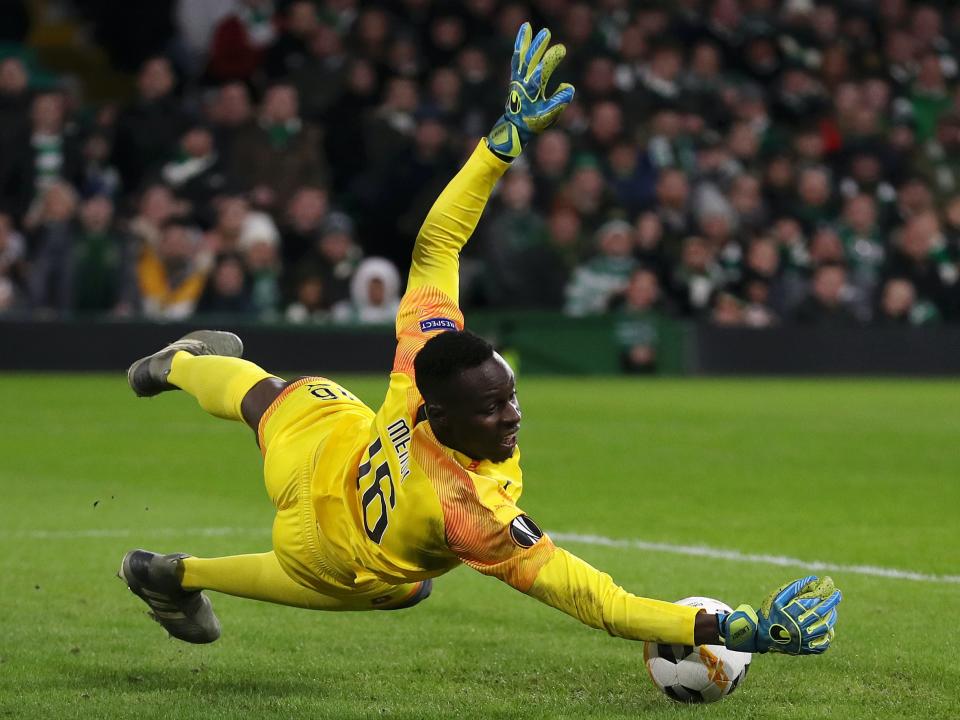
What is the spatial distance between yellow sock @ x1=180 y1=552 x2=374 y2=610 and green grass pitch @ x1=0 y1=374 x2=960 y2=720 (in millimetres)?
220

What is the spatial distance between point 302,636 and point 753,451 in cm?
662

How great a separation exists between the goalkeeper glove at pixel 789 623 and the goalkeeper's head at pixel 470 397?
0.83m

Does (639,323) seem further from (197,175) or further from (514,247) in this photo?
(197,175)

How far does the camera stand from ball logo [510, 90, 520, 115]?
5.88 meters

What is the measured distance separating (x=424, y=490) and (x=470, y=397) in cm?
29

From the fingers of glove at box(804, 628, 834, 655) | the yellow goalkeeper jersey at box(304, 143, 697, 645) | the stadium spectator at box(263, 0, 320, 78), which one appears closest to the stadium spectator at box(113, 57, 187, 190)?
the stadium spectator at box(263, 0, 320, 78)

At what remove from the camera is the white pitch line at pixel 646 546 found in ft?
22.8

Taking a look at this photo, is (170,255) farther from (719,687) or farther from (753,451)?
(719,687)

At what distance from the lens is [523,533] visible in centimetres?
450

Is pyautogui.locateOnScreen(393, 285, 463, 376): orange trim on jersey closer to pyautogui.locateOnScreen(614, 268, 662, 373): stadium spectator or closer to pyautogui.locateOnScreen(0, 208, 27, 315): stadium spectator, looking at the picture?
pyautogui.locateOnScreen(0, 208, 27, 315): stadium spectator

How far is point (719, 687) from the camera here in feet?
16.0

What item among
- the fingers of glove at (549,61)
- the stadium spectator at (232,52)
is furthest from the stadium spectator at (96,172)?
the fingers of glove at (549,61)

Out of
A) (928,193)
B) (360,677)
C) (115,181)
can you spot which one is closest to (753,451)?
(360,677)

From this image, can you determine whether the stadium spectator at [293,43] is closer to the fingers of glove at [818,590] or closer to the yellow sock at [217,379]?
the yellow sock at [217,379]
